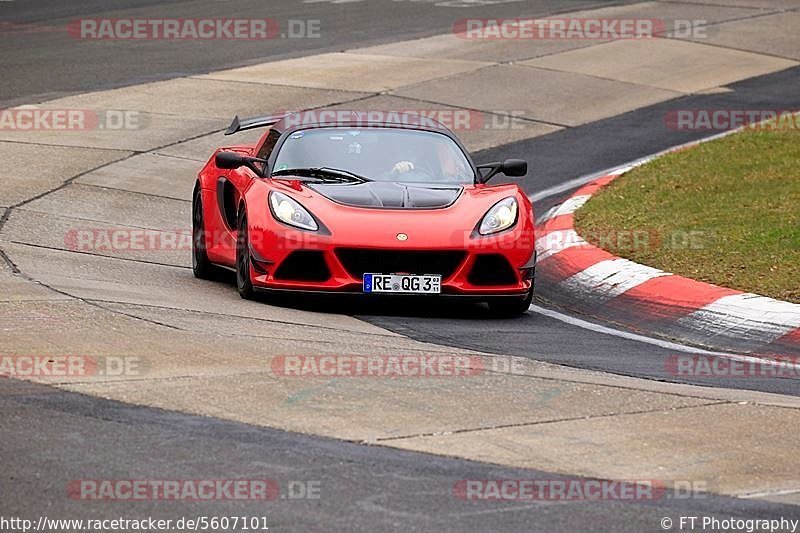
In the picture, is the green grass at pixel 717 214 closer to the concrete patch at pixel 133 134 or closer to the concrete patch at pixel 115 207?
the concrete patch at pixel 115 207

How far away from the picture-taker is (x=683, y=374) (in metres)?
8.44

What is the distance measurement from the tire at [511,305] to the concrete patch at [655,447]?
3162 mm

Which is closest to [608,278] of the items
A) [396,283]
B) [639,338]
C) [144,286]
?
[639,338]

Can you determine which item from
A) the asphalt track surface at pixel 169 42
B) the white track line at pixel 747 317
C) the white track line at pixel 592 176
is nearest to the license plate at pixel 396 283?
the white track line at pixel 747 317

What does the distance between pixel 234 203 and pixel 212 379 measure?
155 inches

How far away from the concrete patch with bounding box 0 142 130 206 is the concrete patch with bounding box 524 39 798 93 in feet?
26.1

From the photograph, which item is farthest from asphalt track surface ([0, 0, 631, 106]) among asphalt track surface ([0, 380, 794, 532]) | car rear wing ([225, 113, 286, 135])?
asphalt track surface ([0, 380, 794, 532])

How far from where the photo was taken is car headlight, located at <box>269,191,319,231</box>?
1003 centimetres

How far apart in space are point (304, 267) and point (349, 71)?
463 inches

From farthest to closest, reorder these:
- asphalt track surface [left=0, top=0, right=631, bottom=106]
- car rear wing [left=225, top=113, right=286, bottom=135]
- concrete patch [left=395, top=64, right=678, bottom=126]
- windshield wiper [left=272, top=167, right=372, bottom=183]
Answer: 1. asphalt track surface [left=0, top=0, right=631, bottom=106]
2. concrete patch [left=395, top=64, right=678, bottom=126]
3. car rear wing [left=225, top=113, right=286, bottom=135]
4. windshield wiper [left=272, top=167, right=372, bottom=183]

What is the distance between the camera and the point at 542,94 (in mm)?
20359

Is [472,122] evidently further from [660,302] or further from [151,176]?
[660,302]

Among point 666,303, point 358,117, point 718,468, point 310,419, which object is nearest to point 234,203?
point 358,117

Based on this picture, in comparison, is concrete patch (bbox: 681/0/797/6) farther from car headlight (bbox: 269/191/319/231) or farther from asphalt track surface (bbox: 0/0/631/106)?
car headlight (bbox: 269/191/319/231)
